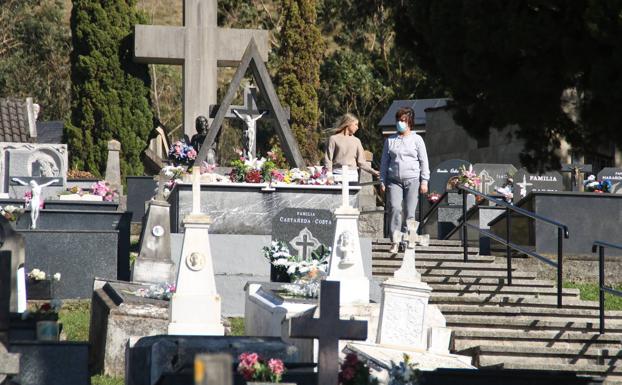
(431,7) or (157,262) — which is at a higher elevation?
(431,7)

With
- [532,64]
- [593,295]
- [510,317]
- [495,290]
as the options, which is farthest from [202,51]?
[532,64]

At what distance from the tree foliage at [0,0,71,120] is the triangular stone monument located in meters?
30.8

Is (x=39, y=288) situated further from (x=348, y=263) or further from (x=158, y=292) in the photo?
(x=348, y=263)

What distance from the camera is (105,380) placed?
37.5 feet

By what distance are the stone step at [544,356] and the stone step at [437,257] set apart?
3.50 m

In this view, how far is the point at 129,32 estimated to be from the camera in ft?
118

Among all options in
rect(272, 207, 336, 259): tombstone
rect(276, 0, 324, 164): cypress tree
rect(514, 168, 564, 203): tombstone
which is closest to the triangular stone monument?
rect(272, 207, 336, 259): tombstone

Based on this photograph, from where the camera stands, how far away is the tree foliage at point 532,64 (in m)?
8.50

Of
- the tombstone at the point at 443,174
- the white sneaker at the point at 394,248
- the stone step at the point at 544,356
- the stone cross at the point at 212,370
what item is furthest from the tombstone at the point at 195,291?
the tombstone at the point at 443,174

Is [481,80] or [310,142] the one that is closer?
[481,80]

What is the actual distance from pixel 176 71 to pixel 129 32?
16.5 meters

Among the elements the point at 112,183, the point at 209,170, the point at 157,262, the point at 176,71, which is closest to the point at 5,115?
A: the point at 112,183

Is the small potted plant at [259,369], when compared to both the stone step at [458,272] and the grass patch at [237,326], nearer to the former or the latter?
the grass patch at [237,326]

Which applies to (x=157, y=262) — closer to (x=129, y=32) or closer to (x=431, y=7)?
(x=431, y=7)
